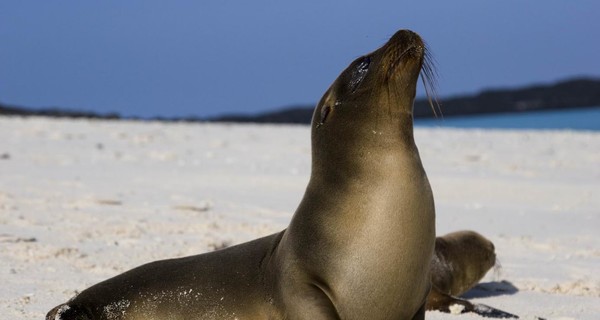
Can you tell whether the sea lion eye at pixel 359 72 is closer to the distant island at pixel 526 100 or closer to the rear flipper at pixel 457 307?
the rear flipper at pixel 457 307

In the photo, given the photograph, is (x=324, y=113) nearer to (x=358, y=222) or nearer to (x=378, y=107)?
(x=378, y=107)

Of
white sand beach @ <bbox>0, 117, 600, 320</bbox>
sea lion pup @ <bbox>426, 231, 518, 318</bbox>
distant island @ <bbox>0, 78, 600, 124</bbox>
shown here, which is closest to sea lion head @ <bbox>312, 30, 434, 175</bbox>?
white sand beach @ <bbox>0, 117, 600, 320</bbox>

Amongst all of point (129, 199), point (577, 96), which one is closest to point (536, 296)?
point (129, 199)

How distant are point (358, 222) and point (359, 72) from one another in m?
0.74

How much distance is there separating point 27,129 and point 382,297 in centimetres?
1424

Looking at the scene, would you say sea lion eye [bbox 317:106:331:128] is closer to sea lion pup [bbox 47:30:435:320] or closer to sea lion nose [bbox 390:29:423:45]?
sea lion pup [bbox 47:30:435:320]

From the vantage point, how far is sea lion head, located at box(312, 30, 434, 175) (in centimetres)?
456

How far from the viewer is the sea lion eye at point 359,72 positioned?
4730 millimetres

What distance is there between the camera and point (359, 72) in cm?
477

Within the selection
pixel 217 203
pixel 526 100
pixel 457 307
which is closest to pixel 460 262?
pixel 457 307

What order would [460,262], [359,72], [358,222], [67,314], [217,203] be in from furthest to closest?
[217,203] → [460,262] → [67,314] → [359,72] → [358,222]

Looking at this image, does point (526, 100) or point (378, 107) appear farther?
point (526, 100)

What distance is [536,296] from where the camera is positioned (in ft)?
22.7

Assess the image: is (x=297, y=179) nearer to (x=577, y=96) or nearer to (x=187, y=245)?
(x=187, y=245)
